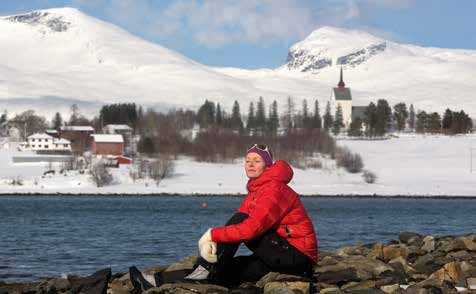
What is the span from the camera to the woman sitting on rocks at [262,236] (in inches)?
379

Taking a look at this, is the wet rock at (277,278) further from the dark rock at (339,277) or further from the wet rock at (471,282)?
the wet rock at (471,282)

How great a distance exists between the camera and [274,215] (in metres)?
9.67

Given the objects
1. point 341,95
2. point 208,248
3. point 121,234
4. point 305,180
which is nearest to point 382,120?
point 305,180

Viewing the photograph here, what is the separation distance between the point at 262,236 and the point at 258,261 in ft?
1.24

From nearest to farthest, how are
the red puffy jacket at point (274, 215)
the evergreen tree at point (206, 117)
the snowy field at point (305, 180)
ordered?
the red puffy jacket at point (274, 215), the snowy field at point (305, 180), the evergreen tree at point (206, 117)

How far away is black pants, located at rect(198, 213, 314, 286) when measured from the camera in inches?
385

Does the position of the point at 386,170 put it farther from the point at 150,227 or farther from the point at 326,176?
the point at 150,227

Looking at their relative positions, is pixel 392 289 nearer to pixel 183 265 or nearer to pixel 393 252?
pixel 183 265

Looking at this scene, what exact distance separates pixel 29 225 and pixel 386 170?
2423 inches

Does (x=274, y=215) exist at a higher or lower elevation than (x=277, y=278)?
higher

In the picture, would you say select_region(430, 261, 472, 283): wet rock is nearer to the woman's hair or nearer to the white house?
the woman's hair

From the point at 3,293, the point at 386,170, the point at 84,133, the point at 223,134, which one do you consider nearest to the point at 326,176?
the point at 386,170

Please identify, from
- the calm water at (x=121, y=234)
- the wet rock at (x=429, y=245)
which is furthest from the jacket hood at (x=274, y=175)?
the calm water at (x=121, y=234)

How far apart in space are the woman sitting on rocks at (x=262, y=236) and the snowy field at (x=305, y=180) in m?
66.6
